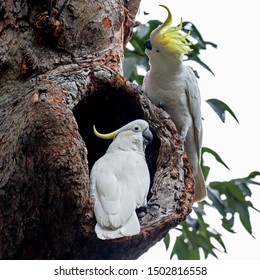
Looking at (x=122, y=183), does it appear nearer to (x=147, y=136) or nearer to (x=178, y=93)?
(x=147, y=136)

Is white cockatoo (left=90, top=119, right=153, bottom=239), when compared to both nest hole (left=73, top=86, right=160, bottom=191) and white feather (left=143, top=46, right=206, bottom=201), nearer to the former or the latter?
nest hole (left=73, top=86, right=160, bottom=191)

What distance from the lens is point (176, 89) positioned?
11.8 feet

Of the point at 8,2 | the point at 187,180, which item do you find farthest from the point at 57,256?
the point at 8,2

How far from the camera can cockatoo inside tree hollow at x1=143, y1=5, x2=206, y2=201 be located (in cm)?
353

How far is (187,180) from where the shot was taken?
2.83 meters

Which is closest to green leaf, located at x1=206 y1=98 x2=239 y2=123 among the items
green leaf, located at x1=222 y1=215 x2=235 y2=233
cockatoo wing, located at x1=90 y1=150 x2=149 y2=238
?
green leaf, located at x1=222 y1=215 x2=235 y2=233

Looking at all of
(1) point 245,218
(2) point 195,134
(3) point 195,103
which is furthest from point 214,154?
(3) point 195,103

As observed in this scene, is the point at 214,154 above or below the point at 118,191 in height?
below

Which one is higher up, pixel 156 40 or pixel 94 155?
pixel 156 40

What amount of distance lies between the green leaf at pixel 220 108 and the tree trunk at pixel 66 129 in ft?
2.99

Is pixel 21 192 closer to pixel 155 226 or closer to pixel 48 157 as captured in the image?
pixel 48 157

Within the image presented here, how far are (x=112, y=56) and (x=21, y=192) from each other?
92 centimetres

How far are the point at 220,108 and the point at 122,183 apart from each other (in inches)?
62.1

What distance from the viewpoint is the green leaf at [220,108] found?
12.9 feet
